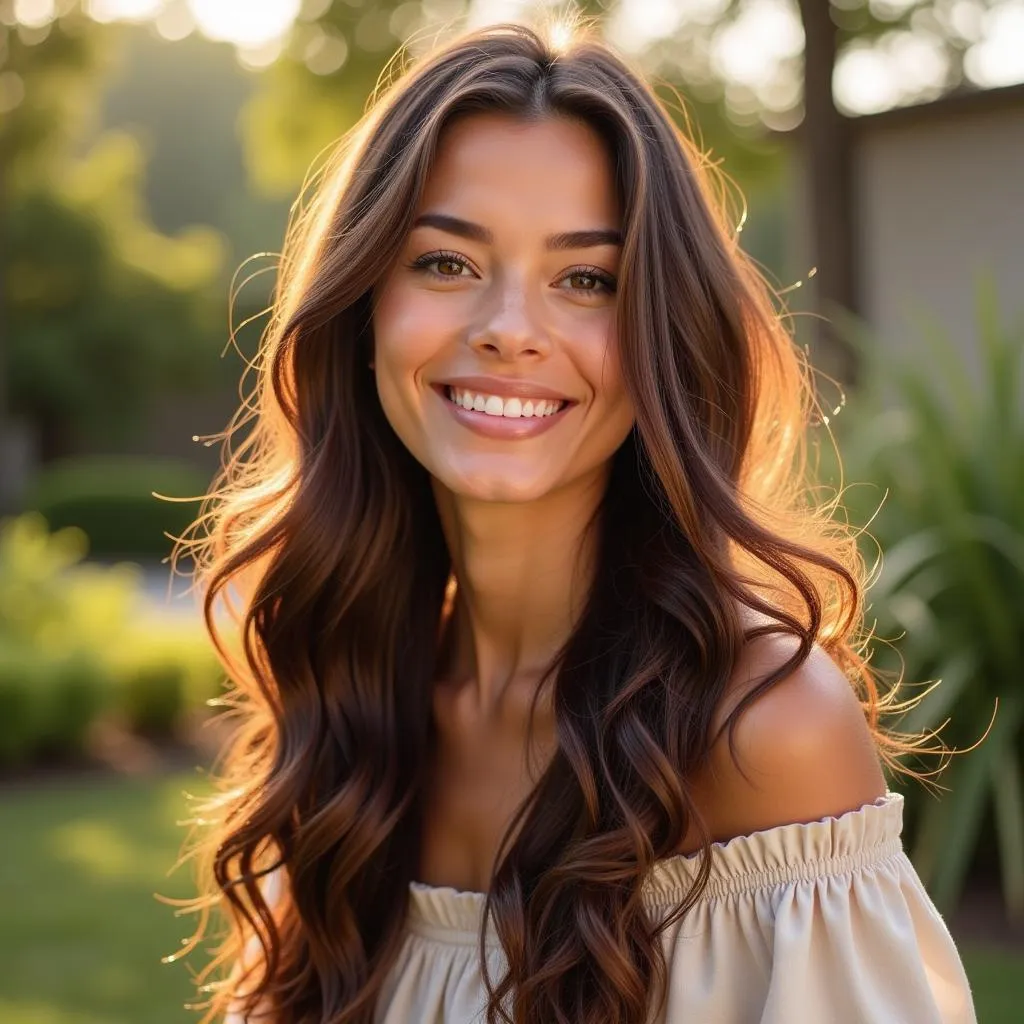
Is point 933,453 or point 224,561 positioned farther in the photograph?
point 933,453

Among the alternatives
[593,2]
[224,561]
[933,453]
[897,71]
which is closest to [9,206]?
[593,2]

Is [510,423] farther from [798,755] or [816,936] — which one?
[816,936]

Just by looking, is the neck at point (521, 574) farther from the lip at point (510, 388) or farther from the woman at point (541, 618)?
the lip at point (510, 388)

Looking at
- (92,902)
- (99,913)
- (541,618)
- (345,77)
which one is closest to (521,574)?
(541,618)

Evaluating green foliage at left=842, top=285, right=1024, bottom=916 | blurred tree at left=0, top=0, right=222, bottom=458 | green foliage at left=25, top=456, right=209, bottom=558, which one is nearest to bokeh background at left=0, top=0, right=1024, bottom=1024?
green foliage at left=842, top=285, right=1024, bottom=916

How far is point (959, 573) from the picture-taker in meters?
4.83

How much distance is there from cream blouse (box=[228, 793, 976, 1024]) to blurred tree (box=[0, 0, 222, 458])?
85.1 feet

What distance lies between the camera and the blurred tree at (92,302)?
2777cm

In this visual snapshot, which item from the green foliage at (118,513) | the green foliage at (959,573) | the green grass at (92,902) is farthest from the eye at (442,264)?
the green foliage at (118,513)

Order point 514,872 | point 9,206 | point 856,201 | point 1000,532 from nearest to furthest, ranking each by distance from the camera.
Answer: point 514,872, point 1000,532, point 856,201, point 9,206

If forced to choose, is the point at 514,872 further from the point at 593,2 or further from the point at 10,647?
the point at 593,2

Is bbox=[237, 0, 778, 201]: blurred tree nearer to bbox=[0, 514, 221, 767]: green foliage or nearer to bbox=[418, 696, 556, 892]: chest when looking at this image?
bbox=[0, 514, 221, 767]: green foliage

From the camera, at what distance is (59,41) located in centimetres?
2333

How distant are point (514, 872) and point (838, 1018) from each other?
1.59ft
